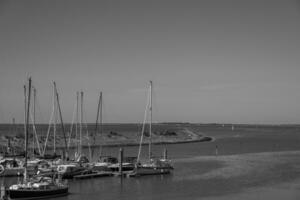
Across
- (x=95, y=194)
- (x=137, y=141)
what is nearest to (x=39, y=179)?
(x=95, y=194)

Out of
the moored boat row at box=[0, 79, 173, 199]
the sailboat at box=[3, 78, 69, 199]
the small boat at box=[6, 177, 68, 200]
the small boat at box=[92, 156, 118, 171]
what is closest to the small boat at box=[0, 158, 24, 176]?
the moored boat row at box=[0, 79, 173, 199]

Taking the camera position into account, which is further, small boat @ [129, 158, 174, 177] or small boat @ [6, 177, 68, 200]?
small boat @ [129, 158, 174, 177]

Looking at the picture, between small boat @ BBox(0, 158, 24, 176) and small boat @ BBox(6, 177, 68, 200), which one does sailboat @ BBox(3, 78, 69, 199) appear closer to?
small boat @ BBox(6, 177, 68, 200)

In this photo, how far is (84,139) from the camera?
116 m

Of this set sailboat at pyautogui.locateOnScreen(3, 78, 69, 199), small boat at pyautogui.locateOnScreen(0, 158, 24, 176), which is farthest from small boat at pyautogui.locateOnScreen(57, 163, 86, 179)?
sailboat at pyautogui.locateOnScreen(3, 78, 69, 199)

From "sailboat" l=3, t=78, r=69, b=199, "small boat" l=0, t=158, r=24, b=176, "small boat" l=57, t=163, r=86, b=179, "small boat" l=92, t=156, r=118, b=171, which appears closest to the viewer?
"sailboat" l=3, t=78, r=69, b=199

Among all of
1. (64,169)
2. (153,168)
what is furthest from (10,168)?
(153,168)

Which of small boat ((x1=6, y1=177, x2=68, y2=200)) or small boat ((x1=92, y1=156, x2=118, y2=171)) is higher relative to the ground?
small boat ((x1=92, y1=156, x2=118, y2=171))

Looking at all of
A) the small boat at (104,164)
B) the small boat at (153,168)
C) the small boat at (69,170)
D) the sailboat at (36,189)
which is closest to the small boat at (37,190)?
the sailboat at (36,189)

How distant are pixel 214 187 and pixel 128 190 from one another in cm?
850

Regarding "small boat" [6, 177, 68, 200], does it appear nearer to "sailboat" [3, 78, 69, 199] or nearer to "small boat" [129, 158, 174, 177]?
"sailboat" [3, 78, 69, 199]

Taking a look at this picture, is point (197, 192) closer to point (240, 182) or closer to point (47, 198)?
point (240, 182)

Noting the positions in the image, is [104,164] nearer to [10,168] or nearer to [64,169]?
[64,169]

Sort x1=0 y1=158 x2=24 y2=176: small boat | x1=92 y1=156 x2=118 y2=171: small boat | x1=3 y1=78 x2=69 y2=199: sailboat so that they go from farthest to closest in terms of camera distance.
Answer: x1=92 y1=156 x2=118 y2=171: small boat → x1=0 y1=158 x2=24 y2=176: small boat → x1=3 y1=78 x2=69 y2=199: sailboat
